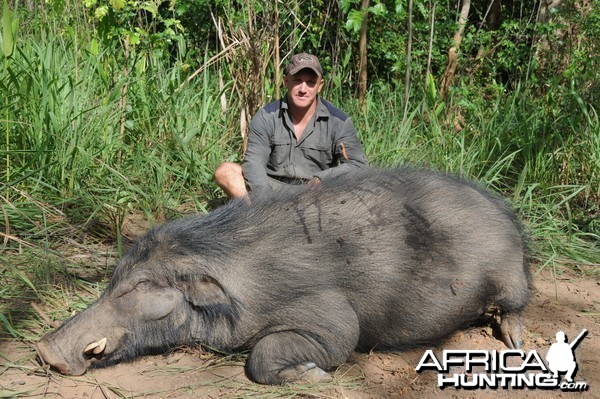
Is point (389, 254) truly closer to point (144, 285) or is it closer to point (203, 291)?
point (203, 291)

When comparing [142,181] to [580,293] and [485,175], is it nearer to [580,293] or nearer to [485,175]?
[485,175]

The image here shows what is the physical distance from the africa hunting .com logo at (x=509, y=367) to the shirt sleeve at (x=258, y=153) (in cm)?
159

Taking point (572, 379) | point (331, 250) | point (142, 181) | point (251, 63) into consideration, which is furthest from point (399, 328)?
point (251, 63)

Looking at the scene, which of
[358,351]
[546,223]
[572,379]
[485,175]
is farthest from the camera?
[485,175]

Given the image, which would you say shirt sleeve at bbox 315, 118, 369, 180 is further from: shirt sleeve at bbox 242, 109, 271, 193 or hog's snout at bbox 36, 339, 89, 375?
hog's snout at bbox 36, 339, 89, 375

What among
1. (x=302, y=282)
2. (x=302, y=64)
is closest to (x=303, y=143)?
(x=302, y=64)

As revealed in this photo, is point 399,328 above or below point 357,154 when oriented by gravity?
below

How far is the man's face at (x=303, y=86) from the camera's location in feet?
15.0

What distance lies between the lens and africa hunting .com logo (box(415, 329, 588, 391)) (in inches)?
127

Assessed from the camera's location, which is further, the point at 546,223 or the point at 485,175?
the point at 485,175

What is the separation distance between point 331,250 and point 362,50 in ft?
11.7

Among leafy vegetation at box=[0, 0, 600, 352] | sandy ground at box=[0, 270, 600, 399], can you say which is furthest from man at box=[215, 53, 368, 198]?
sandy ground at box=[0, 270, 600, 399]

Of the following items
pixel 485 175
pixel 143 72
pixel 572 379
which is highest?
pixel 143 72

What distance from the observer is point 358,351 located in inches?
138
